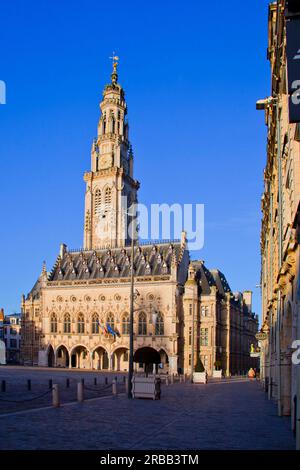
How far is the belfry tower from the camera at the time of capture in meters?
98.2

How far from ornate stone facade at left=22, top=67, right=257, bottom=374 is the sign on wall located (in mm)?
62600

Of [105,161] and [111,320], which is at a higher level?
[105,161]

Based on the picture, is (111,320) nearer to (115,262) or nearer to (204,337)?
(115,262)

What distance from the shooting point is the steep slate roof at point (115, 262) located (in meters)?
79.9

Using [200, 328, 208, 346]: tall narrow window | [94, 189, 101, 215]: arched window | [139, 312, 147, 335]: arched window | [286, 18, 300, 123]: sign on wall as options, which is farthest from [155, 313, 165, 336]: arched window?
[286, 18, 300, 123]: sign on wall

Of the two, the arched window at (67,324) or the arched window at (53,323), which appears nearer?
the arched window at (67,324)

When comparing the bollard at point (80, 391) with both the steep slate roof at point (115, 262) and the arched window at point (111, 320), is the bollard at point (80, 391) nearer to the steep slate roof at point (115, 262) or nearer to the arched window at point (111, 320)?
the steep slate roof at point (115, 262)

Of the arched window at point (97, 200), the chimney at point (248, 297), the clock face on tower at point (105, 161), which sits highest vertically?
the clock face on tower at point (105, 161)

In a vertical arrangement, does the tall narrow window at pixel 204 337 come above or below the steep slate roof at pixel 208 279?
below

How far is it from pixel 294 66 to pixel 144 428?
1110cm

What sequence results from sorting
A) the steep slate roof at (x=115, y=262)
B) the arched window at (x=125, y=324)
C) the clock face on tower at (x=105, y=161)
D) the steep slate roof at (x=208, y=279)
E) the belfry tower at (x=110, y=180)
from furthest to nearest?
the clock face on tower at (x=105, y=161), the belfry tower at (x=110, y=180), the steep slate roof at (x=208, y=279), the steep slate roof at (x=115, y=262), the arched window at (x=125, y=324)

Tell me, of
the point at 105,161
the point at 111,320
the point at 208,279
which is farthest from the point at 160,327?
the point at 105,161

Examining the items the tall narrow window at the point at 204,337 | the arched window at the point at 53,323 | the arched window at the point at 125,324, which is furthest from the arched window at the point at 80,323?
the tall narrow window at the point at 204,337

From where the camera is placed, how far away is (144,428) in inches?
627
